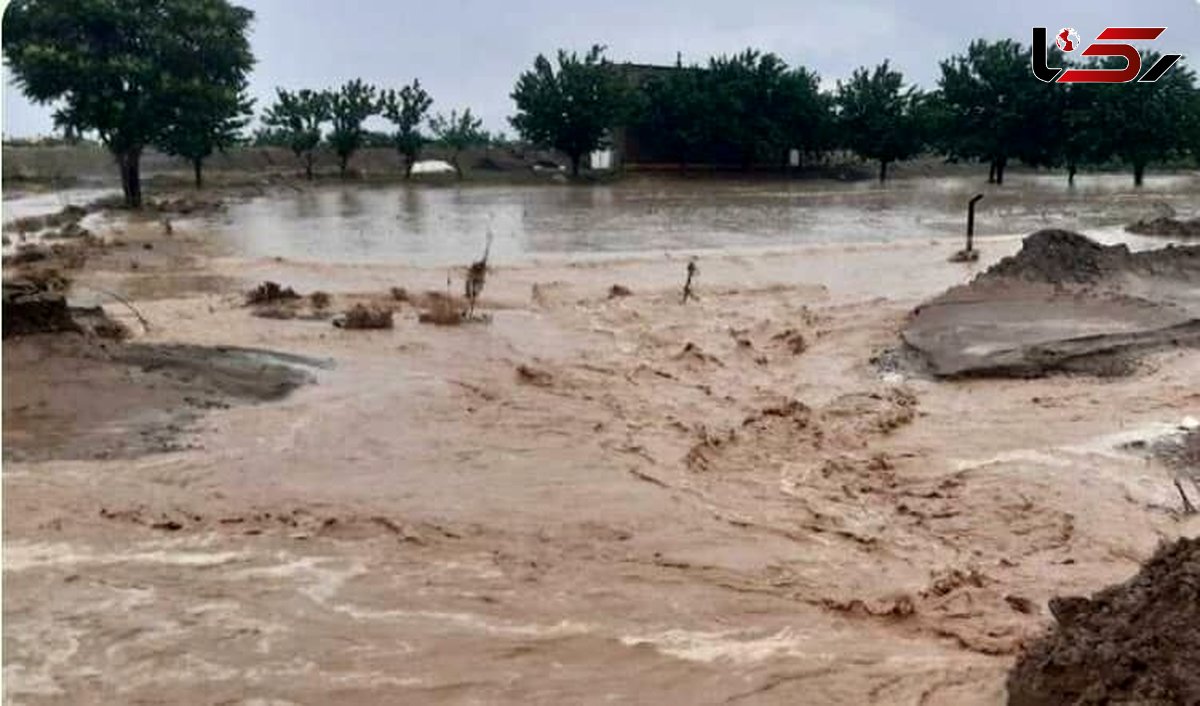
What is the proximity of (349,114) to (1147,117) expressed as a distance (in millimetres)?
32015

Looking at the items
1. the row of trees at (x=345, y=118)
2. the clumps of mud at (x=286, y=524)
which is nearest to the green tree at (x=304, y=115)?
the row of trees at (x=345, y=118)

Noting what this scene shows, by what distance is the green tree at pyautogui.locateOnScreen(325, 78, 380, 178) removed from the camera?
4788 centimetres

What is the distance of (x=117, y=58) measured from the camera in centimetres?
3014

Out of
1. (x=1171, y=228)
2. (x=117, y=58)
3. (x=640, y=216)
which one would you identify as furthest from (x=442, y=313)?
(x=117, y=58)

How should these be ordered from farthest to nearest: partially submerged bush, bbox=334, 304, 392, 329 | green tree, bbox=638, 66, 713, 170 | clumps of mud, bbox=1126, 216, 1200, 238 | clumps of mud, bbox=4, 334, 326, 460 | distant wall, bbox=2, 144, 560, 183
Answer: green tree, bbox=638, 66, 713, 170, distant wall, bbox=2, 144, 560, 183, clumps of mud, bbox=1126, 216, 1200, 238, partially submerged bush, bbox=334, 304, 392, 329, clumps of mud, bbox=4, 334, 326, 460

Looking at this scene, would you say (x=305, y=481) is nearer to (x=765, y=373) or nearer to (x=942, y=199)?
(x=765, y=373)

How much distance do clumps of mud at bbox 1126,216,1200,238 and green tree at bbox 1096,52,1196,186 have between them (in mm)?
22057

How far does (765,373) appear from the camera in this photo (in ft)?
35.7

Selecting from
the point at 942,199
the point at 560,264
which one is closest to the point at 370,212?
the point at 560,264

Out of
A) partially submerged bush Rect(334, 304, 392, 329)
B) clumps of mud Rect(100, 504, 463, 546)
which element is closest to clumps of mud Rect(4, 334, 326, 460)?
clumps of mud Rect(100, 504, 463, 546)

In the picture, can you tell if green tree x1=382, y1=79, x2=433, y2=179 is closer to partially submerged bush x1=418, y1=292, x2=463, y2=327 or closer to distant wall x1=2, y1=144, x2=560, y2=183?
distant wall x1=2, y1=144, x2=560, y2=183

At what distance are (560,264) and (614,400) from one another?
10.2 metres

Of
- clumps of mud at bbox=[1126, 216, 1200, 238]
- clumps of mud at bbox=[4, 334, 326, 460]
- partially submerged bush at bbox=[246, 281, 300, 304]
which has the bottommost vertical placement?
clumps of mud at bbox=[4, 334, 326, 460]

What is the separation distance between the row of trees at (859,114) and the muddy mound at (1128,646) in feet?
149
